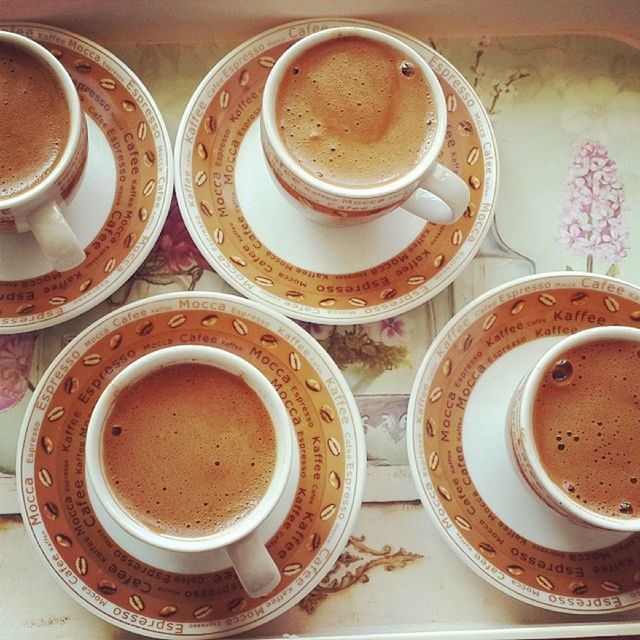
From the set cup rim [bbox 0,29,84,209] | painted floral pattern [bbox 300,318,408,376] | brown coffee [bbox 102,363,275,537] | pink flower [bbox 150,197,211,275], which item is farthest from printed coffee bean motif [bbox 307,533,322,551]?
cup rim [bbox 0,29,84,209]

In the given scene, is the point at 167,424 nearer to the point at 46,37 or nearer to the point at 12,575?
the point at 12,575

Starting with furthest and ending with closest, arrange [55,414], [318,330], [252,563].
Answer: [318,330] < [55,414] < [252,563]

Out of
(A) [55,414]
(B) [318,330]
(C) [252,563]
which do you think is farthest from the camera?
(B) [318,330]

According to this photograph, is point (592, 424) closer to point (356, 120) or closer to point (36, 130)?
point (356, 120)

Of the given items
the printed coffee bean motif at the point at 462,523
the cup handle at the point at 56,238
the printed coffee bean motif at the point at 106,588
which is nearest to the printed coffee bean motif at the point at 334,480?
the printed coffee bean motif at the point at 462,523

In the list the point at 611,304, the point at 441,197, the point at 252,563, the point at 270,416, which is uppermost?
the point at 441,197

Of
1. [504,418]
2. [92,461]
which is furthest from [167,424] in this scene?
[504,418]

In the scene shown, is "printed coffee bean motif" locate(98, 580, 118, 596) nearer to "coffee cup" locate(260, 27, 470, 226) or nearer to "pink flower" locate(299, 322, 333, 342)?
"pink flower" locate(299, 322, 333, 342)

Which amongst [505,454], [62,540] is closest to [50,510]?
[62,540]
